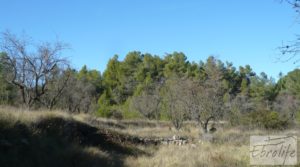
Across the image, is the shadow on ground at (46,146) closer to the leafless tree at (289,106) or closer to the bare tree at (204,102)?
the bare tree at (204,102)

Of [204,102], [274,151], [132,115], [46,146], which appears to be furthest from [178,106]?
[274,151]

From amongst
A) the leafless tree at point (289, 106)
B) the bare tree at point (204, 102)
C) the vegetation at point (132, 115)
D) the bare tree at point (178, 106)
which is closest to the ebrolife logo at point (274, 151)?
the vegetation at point (132, 115)

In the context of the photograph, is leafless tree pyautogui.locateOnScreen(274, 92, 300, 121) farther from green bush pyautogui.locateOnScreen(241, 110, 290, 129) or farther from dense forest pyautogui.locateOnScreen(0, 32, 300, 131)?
green bush pyautogui.locateOnScreen(241, 110, 290, 129)

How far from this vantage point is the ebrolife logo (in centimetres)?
954

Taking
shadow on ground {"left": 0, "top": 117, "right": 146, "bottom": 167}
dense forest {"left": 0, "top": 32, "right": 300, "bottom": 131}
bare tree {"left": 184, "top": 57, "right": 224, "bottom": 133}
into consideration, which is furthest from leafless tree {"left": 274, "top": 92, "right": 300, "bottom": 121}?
shadow on ground {"left": 0, "top": 117, "right": 146, "bottom": 167}

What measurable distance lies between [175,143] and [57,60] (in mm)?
10546

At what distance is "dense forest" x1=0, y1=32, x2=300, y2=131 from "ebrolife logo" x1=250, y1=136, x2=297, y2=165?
3.66 meters

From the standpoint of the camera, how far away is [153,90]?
2140 inches

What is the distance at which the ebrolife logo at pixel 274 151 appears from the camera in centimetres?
954

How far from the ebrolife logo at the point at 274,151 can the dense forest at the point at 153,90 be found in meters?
3.66

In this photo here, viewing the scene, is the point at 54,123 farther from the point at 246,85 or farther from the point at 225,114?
the point at 246,85

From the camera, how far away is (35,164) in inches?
390

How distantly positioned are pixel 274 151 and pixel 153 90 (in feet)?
146

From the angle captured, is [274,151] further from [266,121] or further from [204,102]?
[266,121]
